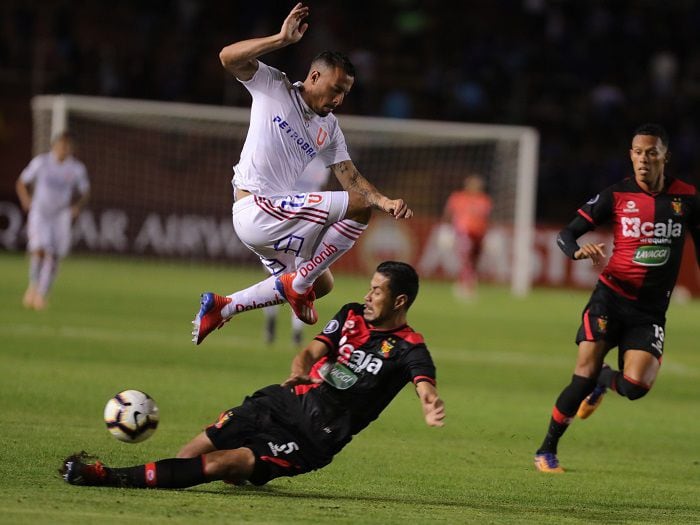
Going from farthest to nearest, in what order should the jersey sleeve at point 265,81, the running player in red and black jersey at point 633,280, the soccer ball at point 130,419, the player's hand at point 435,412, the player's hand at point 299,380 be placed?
the running player in red and black jersey at point 633,280
the jersey sleeve at point 265,81
the soccer ball at point 130,419
the player's hand at point 299,380
the player's hand at point 435,412

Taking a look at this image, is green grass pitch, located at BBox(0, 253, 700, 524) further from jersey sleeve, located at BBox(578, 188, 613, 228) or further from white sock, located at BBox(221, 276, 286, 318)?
jersey sleeve, located at BBox(578, 188, 613, 228)

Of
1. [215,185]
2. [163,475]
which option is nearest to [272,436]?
[163,475]

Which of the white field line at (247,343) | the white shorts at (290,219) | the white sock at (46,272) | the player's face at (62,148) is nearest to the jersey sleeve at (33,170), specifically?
the player's face at (62,148)

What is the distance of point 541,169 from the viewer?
1141 inches

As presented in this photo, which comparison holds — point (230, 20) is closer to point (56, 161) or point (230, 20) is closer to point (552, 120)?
point (552, 120)

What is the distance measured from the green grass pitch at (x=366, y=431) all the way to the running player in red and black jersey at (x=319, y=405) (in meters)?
0.16

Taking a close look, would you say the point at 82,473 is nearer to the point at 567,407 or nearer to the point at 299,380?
the point at 299,380

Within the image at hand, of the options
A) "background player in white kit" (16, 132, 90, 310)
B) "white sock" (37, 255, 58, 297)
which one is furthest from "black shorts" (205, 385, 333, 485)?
"white sock" (37, 255, 58, 297)

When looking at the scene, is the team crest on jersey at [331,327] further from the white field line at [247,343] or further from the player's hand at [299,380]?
the white field line at [247,343]

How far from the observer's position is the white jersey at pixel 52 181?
18.2 meters

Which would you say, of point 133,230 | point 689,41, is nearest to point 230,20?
point 133,230

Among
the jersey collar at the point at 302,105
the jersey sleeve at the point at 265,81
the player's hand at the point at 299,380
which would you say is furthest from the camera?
the jersey collar at the point at 302,105

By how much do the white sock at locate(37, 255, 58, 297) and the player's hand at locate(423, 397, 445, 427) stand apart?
1235 cm

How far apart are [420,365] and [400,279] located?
1.63 feet
